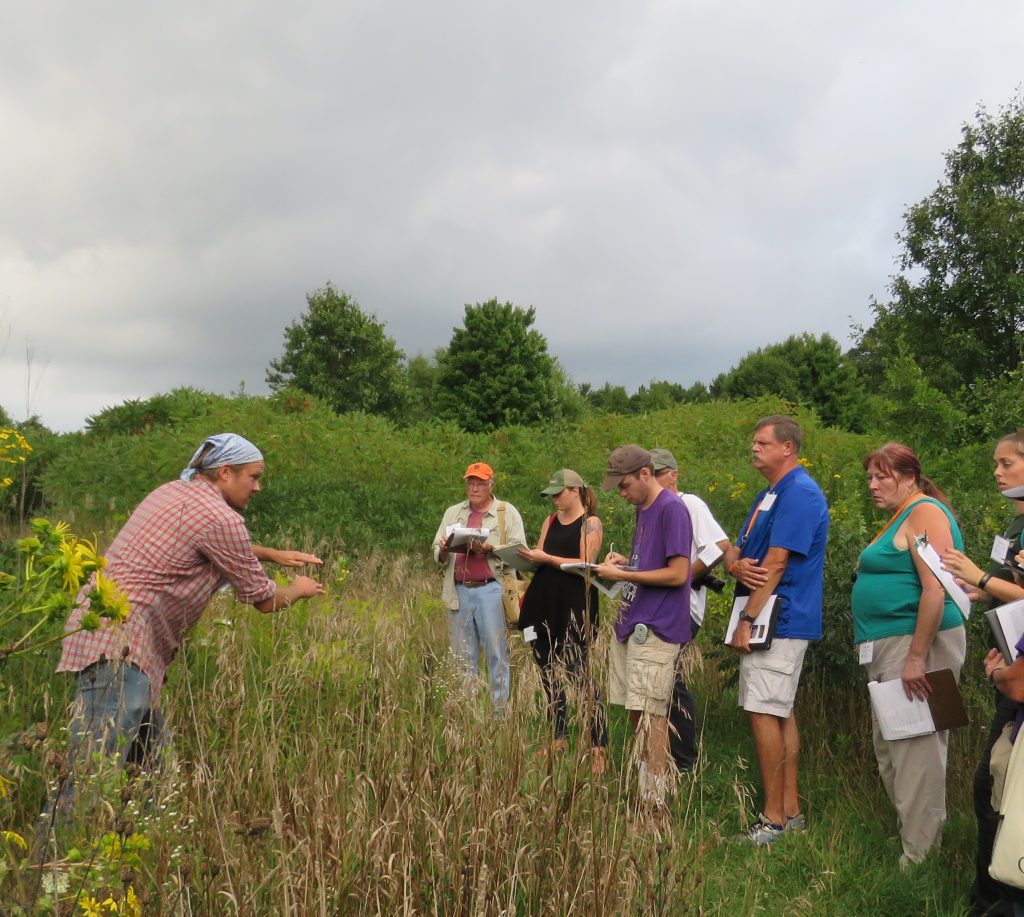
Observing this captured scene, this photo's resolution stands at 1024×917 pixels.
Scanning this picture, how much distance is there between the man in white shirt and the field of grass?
1.69 ft

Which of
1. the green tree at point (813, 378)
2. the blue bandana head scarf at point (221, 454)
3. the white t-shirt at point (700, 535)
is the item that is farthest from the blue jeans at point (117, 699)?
the green tree at point (813, 378)

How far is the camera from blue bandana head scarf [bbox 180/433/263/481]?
3.48 m

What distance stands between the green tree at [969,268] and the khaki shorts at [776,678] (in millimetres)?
22900

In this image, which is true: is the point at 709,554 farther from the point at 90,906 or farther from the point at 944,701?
the point at 90,906

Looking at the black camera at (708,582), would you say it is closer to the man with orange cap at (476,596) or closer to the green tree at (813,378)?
the man with orange cap at (476,596)

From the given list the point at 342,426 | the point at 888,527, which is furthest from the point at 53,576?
the point at 342,426

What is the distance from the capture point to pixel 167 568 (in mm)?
3258

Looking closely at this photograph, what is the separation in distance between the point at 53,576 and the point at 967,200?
29285mm

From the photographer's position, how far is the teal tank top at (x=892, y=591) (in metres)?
3.84

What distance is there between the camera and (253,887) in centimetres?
213

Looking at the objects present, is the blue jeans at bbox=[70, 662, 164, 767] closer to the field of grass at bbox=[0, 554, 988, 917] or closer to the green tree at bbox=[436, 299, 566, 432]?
the field of grass at bbox=[0, 554, 988, 917]

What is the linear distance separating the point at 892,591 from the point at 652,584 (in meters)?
1.07

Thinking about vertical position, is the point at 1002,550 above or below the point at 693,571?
above

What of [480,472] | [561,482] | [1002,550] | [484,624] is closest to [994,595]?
[1002,550]
